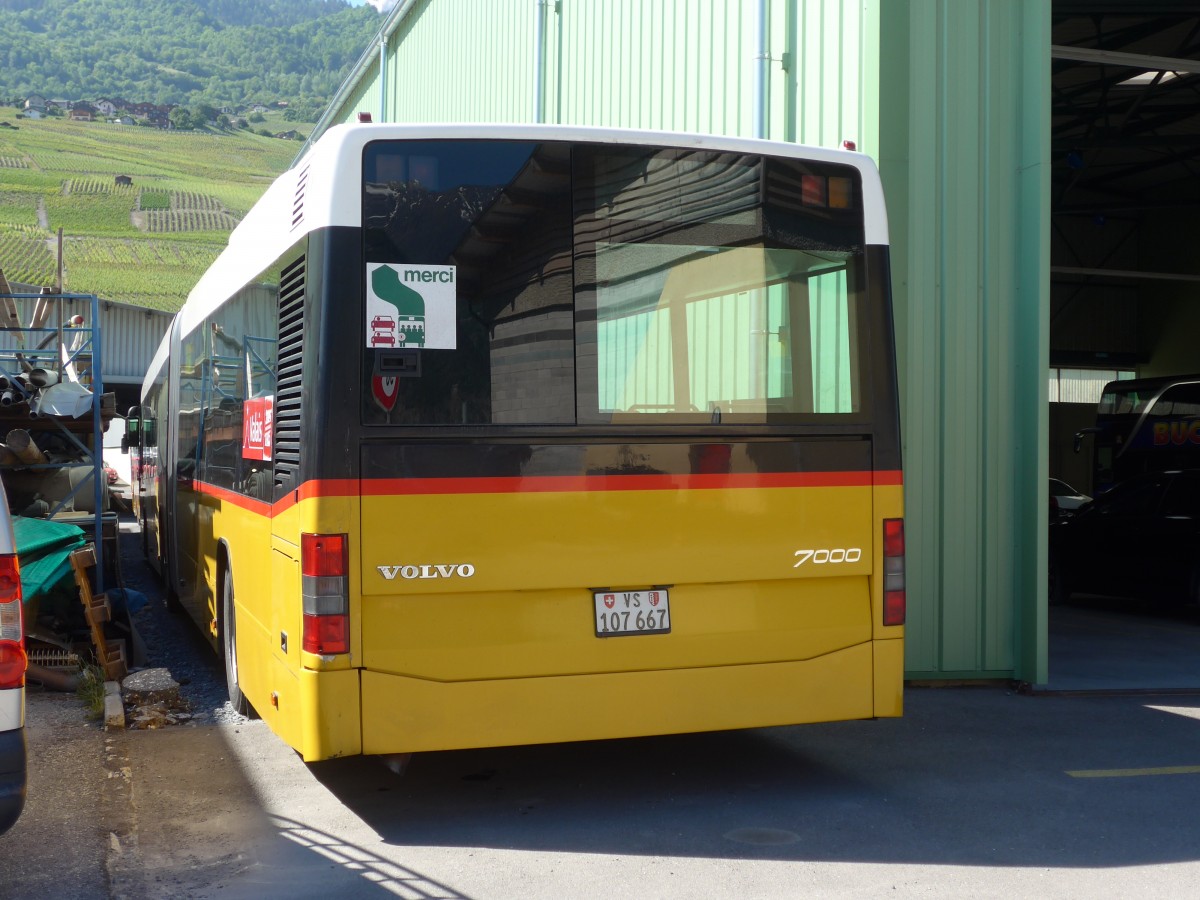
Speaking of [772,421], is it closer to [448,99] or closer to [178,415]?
[178,415]

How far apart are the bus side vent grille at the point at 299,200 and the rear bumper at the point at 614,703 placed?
2.13 meters

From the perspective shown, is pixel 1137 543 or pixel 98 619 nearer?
pixel 98 619

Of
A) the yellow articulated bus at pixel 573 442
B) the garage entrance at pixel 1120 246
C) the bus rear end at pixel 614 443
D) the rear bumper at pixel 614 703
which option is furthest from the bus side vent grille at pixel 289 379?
the garage entrance at pixel 1120 246

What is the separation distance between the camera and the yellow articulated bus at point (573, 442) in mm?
5363

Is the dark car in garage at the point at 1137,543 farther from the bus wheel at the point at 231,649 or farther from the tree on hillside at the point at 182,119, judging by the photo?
the tree on hillside at the point at 182,119

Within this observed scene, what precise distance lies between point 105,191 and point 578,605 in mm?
107010

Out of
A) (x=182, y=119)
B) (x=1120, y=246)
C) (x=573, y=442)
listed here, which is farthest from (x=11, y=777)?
(x=182, y=119)

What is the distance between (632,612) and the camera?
5719 mm

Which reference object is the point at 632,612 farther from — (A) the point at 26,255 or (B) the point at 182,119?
(B) the point at 182,119

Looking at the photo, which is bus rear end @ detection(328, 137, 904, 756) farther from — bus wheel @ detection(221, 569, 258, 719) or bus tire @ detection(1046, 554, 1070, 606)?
bus tire @ detection(1046, 554, 1070, 606)

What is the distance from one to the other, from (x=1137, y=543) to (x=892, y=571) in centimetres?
1011

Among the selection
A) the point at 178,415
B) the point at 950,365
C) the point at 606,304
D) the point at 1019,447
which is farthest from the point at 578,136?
the point at 178,415

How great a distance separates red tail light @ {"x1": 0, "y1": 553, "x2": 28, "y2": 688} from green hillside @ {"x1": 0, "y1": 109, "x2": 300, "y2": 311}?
2600 inches

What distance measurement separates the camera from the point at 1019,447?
29.4ft
